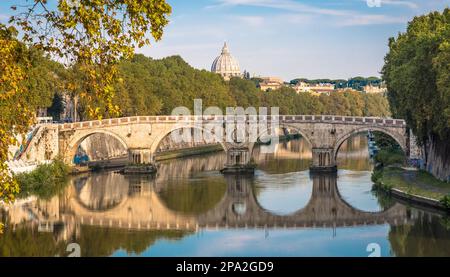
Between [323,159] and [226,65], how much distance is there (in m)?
139

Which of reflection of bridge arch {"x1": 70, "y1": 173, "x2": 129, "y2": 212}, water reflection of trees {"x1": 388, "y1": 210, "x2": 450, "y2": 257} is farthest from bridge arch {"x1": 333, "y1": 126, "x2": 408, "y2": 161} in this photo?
water reflection of trees {"x1": 388, "y1": 210, "x2": 450, "y2": 257}

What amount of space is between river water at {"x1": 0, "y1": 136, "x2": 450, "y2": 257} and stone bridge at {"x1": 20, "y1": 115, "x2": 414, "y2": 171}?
2462mm

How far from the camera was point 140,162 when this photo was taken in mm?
56500

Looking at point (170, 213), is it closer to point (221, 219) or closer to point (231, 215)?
point (221, 219)

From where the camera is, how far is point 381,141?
213 feet

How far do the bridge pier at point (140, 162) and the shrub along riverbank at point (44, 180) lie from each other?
17.3ft

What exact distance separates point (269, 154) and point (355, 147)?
15473 millimetres

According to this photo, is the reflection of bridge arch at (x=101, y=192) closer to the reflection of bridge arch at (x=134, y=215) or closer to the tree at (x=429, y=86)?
the reflection of bridge arch at (x=134, y=215)

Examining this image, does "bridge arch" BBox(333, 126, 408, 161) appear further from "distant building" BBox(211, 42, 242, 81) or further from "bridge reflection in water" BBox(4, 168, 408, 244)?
"distant building" BBox(211, 42, 242, 81)

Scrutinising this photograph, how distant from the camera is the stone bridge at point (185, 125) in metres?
54.3

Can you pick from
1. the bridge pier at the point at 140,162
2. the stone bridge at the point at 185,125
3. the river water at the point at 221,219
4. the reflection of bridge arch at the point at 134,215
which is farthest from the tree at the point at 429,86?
the bridge pier at the point at 140,162

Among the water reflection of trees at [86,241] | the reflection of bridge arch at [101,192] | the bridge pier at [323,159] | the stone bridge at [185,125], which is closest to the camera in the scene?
the water reflection of trees at [86,241]

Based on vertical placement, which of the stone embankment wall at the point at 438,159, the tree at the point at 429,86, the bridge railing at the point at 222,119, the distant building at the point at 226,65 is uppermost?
the distant building at the point at 226,65
